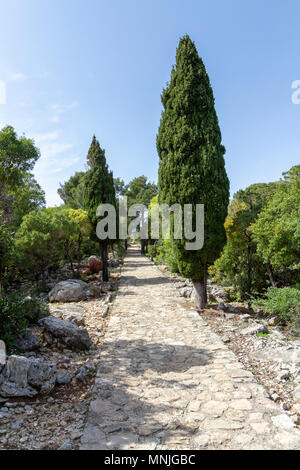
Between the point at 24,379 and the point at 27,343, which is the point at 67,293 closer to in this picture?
the point at 27,343

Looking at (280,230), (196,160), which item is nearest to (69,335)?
(196,160)

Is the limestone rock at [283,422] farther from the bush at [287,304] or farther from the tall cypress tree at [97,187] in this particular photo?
the tall cypress tree at [97,187]

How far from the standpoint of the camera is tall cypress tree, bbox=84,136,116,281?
14.3m

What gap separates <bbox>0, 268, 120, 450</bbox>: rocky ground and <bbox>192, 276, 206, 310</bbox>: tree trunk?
403cm

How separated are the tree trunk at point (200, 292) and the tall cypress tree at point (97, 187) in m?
6.82

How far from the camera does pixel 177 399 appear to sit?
12.2ft

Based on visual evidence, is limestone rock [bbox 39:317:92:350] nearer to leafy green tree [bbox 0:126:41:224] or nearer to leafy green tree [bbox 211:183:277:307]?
leafy green tree [bbox 0:126:41:224]

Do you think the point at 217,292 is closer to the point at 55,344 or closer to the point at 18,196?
the point at 55,344

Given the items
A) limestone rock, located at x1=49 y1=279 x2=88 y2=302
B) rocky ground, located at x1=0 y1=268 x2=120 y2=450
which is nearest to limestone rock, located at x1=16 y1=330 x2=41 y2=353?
rocky ground, located at x1=0 y1=268 x2=120 y2=450

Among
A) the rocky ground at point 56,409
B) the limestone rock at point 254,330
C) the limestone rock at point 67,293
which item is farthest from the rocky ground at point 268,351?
the limestone rock at point 67,293

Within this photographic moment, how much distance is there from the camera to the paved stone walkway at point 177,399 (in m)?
2.89

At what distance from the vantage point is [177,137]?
27.7 feet

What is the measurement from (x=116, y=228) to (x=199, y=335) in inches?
385
